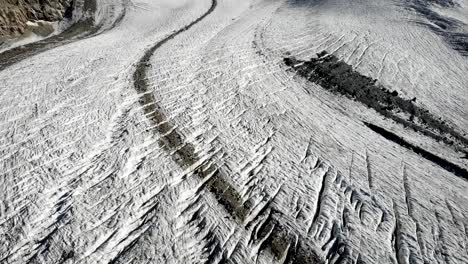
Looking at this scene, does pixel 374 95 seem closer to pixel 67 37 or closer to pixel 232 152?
pixel 232 152

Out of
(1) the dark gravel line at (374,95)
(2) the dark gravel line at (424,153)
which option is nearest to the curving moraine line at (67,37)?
(1) the dark gravel line at (374,95)

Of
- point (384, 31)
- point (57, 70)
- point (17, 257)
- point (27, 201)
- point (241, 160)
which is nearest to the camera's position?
point (17, 257)

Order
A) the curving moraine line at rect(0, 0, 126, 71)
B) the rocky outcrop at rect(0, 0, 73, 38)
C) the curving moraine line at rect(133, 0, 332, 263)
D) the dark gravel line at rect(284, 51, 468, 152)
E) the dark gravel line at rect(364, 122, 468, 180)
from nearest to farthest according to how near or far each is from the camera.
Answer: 1. the curving moraine line at rect(133, 0, 332, 263)
2. the dark gravel line at rect(364, 122, 468, 180)
3. the dark gravel line at rect(284, 51, 468, 152)
4. the curving moraine line at rect(0, 0, 126, 71)
5. the rocky outcrop at rect(0, 0, 73, 38)

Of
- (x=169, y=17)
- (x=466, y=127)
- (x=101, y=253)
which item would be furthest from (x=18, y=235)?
(x=169, y=17)

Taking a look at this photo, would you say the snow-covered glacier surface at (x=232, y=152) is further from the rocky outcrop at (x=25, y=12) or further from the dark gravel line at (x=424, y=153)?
the rocky outcrop at (x=25, y=12)

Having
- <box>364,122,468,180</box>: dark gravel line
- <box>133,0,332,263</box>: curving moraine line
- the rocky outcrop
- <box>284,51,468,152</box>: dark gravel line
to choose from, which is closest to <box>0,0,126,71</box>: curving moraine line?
the rocky outcrop

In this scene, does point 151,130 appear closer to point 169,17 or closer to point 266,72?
point 266,72

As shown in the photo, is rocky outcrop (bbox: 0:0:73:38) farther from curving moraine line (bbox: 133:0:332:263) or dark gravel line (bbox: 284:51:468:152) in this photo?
dark gravel line (bbox: 284:51:468:152)
